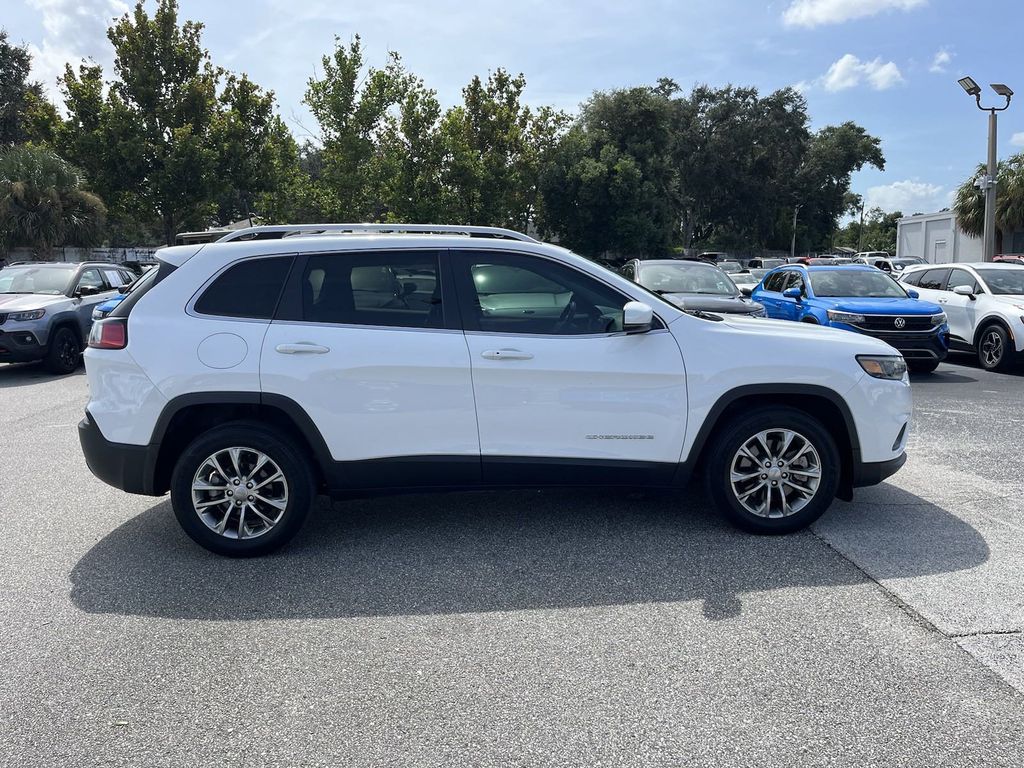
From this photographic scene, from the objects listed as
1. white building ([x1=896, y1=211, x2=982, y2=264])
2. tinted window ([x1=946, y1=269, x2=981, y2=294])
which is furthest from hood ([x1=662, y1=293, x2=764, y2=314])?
white building ([x1=896, y1=211, x2=982, y2=264])

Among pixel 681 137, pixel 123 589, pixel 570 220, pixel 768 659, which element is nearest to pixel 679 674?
pixel 768 659

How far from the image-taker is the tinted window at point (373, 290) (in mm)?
4629

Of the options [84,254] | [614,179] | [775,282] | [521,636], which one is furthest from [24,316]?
[614,179]

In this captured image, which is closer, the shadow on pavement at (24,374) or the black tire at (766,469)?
the black tire at (766,469)

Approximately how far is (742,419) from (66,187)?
2623 cm

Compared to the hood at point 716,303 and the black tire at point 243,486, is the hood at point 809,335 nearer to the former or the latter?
the black tire at point 243,486

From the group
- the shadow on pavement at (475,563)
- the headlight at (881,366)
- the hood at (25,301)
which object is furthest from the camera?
the hood at (25,301)

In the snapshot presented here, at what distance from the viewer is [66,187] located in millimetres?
25250

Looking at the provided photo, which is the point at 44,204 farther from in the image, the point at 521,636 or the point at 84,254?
the point at 521,636

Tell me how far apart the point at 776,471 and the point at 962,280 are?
32.9ft

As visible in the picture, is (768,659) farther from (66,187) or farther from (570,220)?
(570,220)

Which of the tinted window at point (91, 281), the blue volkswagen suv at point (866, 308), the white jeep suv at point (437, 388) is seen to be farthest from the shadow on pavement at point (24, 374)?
the blue volkswagen suv at point (866, 308)

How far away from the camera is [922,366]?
1165 centimetres

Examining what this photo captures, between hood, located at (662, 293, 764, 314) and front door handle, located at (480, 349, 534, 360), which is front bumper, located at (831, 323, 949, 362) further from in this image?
front door handle, located at (480, 349, 534, 360)
